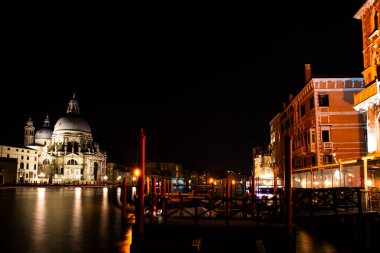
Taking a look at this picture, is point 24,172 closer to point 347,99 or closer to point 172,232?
point 347,99

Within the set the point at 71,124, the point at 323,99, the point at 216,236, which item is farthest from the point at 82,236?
the point at 71,124

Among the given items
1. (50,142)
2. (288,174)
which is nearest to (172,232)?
(288,174)

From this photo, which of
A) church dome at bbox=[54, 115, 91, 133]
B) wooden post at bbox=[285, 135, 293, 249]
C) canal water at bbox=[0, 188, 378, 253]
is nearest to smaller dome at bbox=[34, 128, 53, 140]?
church dome at bbox=[54, 115, 91, 133]

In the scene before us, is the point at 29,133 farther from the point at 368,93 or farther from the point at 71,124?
the point at 368,93

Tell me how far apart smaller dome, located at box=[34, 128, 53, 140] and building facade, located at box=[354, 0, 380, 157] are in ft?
462

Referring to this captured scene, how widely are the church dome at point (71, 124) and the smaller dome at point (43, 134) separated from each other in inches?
255

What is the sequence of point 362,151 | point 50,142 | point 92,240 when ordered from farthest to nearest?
point 50,142
point 362,151
point 92,240

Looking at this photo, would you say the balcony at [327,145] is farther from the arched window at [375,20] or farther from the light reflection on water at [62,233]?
the light reflection on water at [62,233]

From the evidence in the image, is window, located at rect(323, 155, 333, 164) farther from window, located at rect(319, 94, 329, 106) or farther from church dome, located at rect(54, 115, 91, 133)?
church dome, located at rect(54, 115, 91, 133)

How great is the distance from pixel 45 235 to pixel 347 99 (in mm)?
28712

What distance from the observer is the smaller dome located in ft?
496

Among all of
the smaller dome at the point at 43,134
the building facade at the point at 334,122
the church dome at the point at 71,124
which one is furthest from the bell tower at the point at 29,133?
the building facade at the point at 334,122

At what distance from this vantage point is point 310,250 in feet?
46.2

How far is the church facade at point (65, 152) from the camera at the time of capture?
133 metres
